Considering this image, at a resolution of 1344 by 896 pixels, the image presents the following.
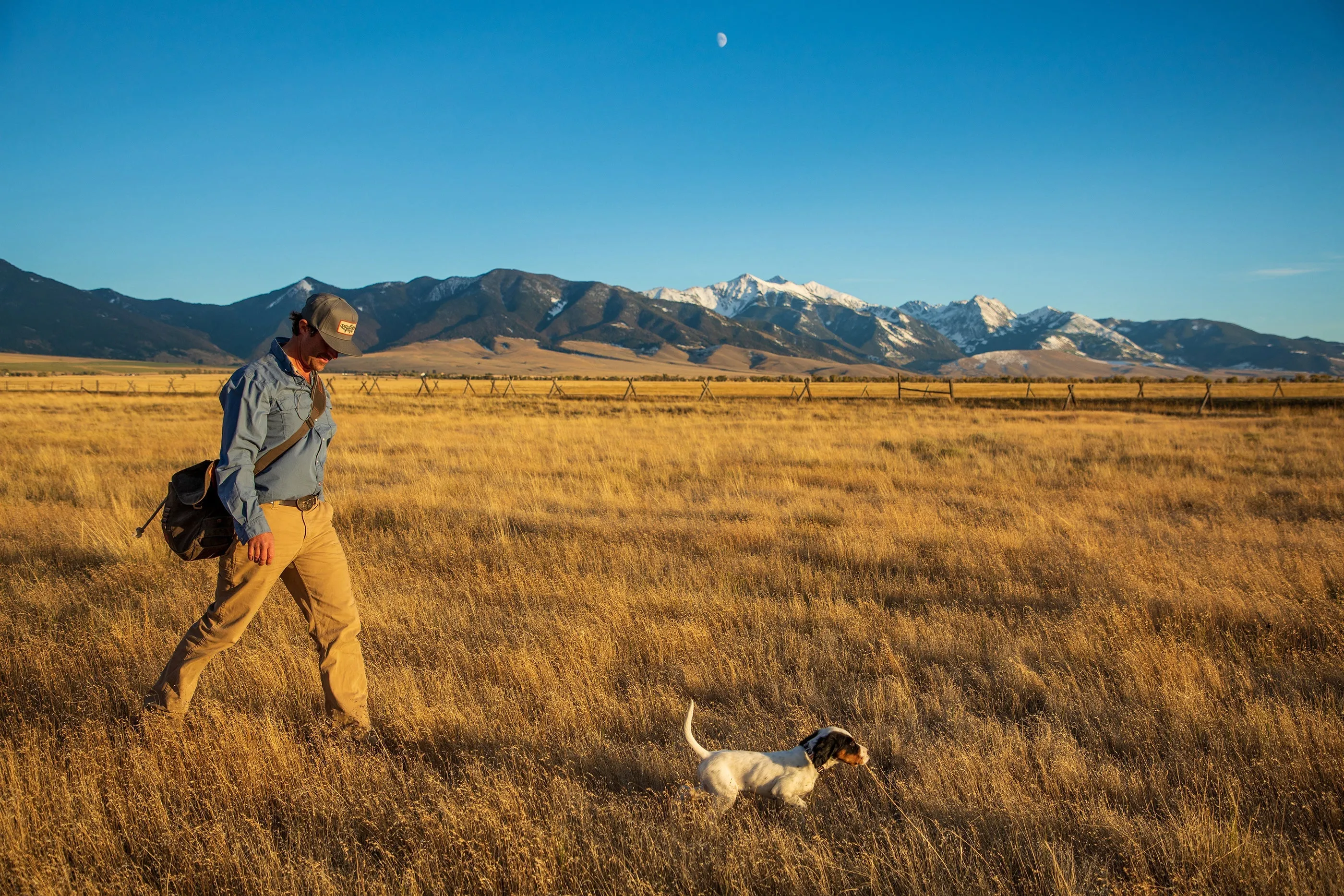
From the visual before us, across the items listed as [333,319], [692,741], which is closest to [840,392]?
[333,319]

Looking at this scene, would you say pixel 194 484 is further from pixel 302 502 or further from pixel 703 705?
pixel 703 705

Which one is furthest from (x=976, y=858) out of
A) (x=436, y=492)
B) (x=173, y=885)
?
(x=436, y=492)

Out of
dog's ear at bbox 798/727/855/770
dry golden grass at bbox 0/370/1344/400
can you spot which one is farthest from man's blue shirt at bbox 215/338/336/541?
dry golden grass at bbox 0/370/1344/400

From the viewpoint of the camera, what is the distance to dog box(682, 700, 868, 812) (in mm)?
3010

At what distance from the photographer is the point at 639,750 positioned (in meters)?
3.57

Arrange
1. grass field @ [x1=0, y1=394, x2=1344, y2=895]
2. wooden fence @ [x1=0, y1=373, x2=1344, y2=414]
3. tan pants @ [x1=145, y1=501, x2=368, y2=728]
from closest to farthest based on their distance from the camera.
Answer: grass field @ [x1=0, y1=394, x2=1344, y2=895] → tan pants @ [x1=145, y1=501, x2=368, y2=728] → wooden fence @ [x1=0, y1=373, x2=1344, y2=414]

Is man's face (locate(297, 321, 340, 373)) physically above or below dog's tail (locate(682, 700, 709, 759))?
above

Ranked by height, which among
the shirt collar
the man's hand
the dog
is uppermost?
the shirt collar

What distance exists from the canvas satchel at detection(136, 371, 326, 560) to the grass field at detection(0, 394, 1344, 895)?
42.4 inches

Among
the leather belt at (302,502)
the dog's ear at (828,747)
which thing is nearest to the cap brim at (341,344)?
the leather belt at (302,502)

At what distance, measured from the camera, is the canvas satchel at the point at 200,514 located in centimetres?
329

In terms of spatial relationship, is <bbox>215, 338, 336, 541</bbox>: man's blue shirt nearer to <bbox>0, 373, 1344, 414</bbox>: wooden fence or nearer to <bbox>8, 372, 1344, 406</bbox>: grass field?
<bbox>0, 373, 1344, 414</bbox>: wooden fence

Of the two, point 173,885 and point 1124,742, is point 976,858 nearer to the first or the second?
point 1124,742

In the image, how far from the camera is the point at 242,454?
3.25m
